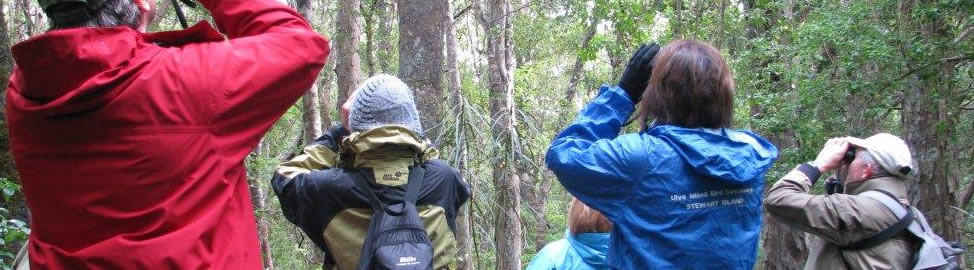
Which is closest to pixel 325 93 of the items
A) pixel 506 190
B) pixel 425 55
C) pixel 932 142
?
pixel 506 190

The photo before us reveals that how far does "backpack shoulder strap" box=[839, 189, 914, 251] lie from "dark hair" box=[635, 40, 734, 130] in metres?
1.29

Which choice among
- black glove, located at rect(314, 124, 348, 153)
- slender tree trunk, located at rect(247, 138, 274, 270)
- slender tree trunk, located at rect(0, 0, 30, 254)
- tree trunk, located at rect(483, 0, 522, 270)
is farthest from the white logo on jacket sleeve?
slender tree trunk, located at rect(247, 138, 274, 270)

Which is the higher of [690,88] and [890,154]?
[690,88]

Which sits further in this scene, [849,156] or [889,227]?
[849,156]

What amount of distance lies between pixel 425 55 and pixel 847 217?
2.60 m

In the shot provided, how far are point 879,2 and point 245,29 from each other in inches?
275

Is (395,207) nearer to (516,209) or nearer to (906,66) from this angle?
(516,209)

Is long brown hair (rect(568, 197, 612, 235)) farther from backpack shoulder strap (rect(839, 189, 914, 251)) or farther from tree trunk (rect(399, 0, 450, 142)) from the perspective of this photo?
tree trunk (rect(399, 0, 450, 142))

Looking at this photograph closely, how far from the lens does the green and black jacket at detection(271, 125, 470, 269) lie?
107 inches

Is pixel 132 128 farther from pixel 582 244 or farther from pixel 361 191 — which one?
pixel 582 244

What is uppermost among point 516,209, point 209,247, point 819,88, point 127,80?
point 127,80

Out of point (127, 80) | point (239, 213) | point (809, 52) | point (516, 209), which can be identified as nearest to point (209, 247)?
point (239, 213)

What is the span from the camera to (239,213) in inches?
78.3

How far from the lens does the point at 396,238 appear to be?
2.58 meters
